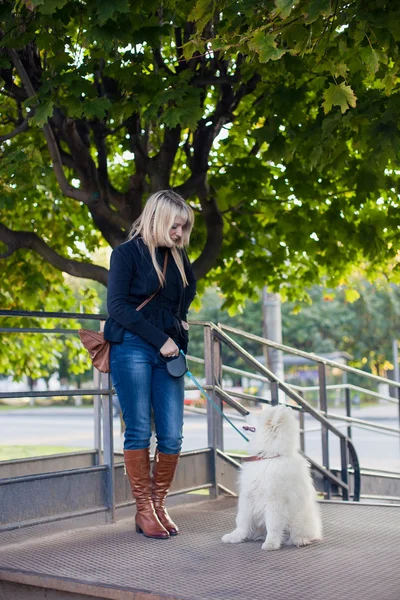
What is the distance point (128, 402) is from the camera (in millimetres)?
5094

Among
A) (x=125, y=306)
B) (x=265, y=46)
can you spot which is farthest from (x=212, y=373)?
(x=265, y=46)

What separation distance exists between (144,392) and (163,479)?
27.0 inches

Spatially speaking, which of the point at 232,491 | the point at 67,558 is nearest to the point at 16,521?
the point at 67,558

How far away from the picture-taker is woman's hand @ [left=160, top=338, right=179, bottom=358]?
4998 millimetres

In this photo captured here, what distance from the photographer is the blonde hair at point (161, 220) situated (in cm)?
505

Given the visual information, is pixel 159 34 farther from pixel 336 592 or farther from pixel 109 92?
pixel 336 592

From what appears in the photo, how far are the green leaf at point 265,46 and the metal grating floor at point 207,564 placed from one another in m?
2.66

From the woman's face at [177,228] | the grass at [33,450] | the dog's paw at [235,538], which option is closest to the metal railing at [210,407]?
the woman's face at [177,228]

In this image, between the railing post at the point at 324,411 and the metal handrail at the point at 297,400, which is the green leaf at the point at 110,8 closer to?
the metal handrail at the point at 297,400

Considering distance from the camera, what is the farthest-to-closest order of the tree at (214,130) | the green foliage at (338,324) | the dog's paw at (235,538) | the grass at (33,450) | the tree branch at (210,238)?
the green foliage at (338,324) < the grass at (33,450) < the tree branch at (210,238) < the dog's paw at (235,538) < the tree at (214,130)

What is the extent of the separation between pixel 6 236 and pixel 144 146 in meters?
1.72

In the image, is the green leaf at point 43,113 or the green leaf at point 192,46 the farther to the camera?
the green leaf at point 43,113

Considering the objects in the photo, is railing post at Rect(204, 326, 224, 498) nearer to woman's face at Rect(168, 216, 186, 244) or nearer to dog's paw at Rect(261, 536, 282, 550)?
woman's face at Rect(168, 216, 186, 244)

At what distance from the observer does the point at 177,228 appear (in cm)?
511
